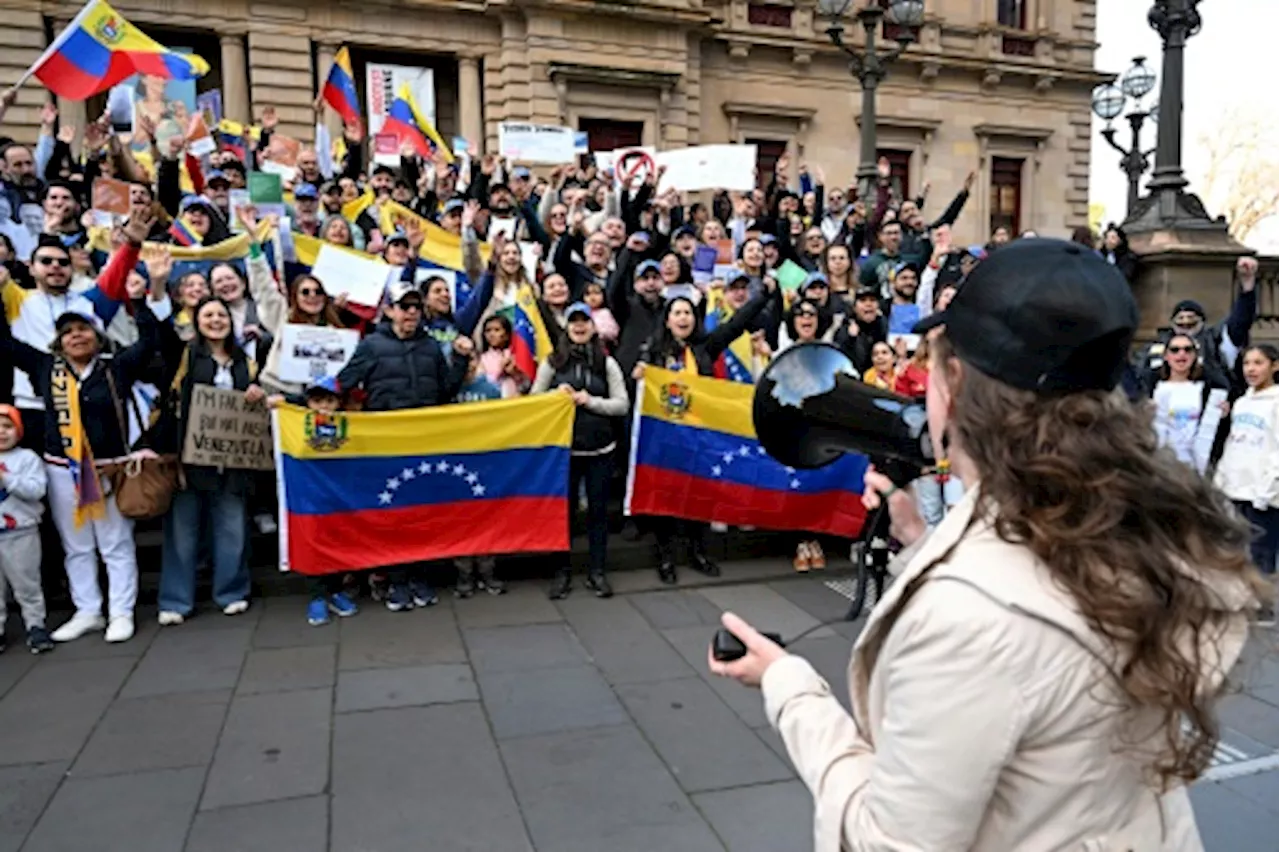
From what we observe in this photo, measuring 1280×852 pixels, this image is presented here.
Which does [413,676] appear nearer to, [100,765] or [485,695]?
[485,695]

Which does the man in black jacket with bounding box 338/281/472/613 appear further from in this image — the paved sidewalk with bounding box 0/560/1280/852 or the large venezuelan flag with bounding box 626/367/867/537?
the large venezuelan flag with bounding box 626/367/867/537

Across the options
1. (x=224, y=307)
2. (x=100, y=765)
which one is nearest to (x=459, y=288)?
(x=224, y=307)

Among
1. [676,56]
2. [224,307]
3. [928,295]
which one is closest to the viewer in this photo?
[224,307]

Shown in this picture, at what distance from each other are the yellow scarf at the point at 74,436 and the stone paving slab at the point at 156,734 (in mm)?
1475

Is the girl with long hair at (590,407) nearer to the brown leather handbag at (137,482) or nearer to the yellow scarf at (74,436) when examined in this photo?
the brown leather handbag at (137,482)

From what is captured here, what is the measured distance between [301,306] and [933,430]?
5.77m

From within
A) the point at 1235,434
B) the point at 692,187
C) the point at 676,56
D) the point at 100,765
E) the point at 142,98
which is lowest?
the point at 100,765

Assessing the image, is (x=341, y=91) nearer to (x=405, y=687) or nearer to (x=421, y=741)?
(x=405, y=687)

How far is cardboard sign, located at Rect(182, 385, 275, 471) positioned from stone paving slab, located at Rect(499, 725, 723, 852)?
9.73 feet

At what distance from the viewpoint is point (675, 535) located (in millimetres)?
6867

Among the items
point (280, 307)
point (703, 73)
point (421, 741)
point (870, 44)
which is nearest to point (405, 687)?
point (421, 741)

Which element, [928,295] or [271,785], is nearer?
[271,785]

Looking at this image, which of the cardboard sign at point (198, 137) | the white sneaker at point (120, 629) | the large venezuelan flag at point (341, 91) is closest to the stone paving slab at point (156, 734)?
the white sneaker at point (120, 629)

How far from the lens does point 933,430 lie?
1.34 m
